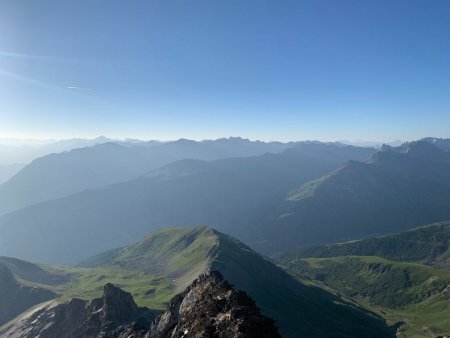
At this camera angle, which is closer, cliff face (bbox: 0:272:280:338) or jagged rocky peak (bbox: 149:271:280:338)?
jagged rocky peak (bbox: 149:271:280:338)

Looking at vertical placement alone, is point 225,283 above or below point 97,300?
above

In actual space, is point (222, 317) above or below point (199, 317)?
above

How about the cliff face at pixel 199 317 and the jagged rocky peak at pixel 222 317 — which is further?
the cliff face at pixel 199 317

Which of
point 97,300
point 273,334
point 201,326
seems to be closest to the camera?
point 273,334

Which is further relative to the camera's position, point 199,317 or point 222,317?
point 199,317

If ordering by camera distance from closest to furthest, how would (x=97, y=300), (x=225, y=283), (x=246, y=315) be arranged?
(x=246, y=315) → (x=225, y=283) → (x=97, y=300)

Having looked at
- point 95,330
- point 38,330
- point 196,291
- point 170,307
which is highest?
point 196,291

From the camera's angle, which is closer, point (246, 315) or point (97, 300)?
point (246, 315)

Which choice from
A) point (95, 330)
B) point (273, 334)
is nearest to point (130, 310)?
point (95, 330)

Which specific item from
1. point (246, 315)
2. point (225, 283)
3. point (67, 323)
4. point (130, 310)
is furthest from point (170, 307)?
point (67, 323)

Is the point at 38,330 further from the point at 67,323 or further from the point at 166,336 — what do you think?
the point at 166,336
